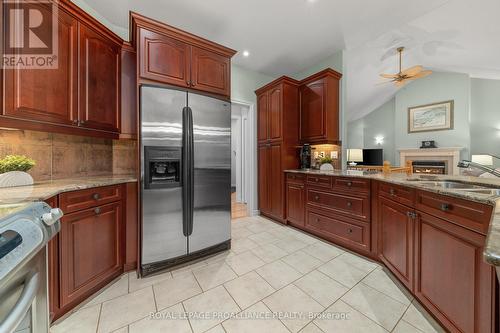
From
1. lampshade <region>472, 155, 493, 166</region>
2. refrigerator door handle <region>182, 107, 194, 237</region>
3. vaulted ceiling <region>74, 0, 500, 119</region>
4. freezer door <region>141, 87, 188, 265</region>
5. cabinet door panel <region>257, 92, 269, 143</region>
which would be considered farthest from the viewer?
lampshade <region>472, 155, 493, 166</region>

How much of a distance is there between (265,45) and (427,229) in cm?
311

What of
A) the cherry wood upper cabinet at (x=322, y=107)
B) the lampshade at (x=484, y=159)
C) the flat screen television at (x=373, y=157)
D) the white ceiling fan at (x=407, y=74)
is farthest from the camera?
the flat screen television at (x=373, y=157)

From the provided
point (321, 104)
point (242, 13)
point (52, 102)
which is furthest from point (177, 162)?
point (321, 104)

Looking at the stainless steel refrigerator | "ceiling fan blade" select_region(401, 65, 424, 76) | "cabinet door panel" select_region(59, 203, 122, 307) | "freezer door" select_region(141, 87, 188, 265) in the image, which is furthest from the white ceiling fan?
"cabinet door panel" select_region(59, 203, 122, 307)

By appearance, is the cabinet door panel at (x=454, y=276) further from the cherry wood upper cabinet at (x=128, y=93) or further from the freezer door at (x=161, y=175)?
the cherry wood upper cabinet at (x=128, y=93)

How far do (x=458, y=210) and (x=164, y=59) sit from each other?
2.57 metres

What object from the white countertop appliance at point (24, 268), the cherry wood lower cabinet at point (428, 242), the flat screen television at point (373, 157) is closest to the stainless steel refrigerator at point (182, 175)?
the white countertop appliance at point (24, 268)

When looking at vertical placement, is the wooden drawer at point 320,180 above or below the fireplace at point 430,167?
below

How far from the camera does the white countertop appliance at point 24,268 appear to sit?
517 millimetres

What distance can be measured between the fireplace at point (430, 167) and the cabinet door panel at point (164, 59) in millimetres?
7202

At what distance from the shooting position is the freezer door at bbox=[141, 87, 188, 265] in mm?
1772

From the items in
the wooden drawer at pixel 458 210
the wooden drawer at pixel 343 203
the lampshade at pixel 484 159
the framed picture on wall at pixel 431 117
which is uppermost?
the framed picture on wall at pixel 431 117

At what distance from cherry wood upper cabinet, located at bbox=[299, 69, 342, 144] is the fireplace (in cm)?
490

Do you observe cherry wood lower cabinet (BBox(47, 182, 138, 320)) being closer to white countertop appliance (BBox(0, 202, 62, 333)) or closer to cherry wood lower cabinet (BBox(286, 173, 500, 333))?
white countertop appliance (BBox(0, 202, 62, 333))
